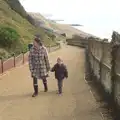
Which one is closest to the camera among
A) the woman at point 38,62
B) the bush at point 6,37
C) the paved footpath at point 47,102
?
the paved footpath at point 47,102

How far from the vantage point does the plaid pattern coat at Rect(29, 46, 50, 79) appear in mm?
12727

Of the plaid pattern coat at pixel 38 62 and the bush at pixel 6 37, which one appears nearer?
the plaid pattern coat at pixel 38 62

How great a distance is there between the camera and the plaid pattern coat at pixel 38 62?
41.8 feet

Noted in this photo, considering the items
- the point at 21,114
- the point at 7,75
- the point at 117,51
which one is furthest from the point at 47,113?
the point at 7,75

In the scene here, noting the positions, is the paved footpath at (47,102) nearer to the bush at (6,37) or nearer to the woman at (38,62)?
the woman at (38,62)

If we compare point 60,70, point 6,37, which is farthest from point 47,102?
point 6,37

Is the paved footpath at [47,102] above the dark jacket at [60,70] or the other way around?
the other way around

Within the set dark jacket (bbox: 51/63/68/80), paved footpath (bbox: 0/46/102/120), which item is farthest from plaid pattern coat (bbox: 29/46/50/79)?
paved footpath (bbox: 0/46/102/120)

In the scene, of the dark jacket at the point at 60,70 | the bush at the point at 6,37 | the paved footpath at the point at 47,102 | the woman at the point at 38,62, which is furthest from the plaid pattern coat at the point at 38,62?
the bush at the point at 6,37

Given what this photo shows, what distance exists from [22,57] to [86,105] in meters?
12.3

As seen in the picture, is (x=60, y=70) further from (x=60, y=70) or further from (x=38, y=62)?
(x=38, y=62)

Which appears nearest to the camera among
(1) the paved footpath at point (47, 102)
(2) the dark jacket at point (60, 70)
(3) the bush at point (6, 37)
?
(1) the paved footpath at point (47, 102)

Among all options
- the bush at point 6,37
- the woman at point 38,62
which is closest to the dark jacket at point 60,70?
the woman at point 38,62

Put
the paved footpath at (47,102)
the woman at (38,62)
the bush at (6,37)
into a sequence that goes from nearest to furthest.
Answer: the paved footpath at (47,102)
the woman at (38,62)
the bush at (6,37)
